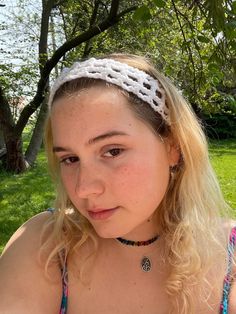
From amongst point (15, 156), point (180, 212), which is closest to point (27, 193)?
point (15, 156)

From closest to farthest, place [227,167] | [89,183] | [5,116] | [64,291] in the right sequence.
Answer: [89,183] < [64,291] < [5,116] < [227,167]

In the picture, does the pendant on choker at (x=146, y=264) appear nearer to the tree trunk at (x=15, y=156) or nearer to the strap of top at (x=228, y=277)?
the strap of top at (x=228, y=277)

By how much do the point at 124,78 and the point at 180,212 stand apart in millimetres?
573

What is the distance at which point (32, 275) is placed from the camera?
1518 mm

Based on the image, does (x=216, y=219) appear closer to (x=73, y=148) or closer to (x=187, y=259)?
(x=187, y=259)

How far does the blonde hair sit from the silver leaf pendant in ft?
0.23

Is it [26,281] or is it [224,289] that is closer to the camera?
[26,281]

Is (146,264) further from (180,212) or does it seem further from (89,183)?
(89,183)

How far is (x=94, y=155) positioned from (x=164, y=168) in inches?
10.2

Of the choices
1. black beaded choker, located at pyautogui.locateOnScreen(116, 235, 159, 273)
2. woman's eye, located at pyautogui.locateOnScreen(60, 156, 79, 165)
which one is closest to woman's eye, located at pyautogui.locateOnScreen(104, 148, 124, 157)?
woman's eye, located at pyautogui.locateOnScreen(60, 156, 79, 165)

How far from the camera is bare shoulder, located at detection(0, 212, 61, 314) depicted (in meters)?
1.45

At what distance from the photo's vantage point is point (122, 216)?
148 centimetres

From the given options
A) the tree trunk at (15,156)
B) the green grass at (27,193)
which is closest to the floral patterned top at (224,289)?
the green grass at (27,193)

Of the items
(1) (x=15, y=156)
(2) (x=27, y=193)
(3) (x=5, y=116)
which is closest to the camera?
(2) (x=27, y=193)
